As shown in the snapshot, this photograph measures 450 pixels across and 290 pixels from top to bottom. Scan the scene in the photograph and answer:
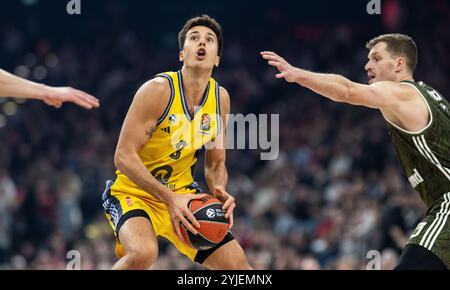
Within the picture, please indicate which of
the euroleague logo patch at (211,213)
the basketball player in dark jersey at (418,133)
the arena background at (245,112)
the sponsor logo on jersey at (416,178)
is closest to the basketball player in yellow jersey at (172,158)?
the euroleague logo patch at (211,213)

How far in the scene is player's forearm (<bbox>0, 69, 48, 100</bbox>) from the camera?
15.3 ft

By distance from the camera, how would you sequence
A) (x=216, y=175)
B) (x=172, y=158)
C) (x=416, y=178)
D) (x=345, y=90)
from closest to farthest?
1. (x=345, y=90)
2. (x=416, y=178)
3. (x=172, y=158)
4. (x=216, y=175)

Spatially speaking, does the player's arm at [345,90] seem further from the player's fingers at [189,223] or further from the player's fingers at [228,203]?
the player's fingers at [189,223]

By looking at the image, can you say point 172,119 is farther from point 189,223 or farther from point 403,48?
point 403,48

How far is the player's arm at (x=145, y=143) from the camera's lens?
5727 millimetres

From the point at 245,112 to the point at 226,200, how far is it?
9684 mm

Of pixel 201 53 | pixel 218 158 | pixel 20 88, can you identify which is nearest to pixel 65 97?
pixel 20 88

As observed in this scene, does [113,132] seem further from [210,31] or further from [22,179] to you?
[210,31]

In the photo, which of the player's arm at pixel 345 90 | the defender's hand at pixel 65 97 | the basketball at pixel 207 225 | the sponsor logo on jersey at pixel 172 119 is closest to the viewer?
the defender's hand at pixel 65 97

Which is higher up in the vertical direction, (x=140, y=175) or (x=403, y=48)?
(x=403, y=48)

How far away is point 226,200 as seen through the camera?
5914mm

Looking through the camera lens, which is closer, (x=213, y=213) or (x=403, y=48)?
(x=213, y=213)

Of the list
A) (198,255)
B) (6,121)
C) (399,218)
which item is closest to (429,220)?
(198,255)

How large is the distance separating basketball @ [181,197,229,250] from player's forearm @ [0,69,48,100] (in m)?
1.57
